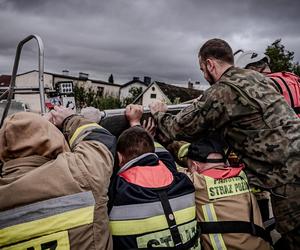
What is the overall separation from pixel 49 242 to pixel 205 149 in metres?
1.28

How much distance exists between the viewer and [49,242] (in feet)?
4.84

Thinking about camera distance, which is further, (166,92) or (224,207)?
(166,92)

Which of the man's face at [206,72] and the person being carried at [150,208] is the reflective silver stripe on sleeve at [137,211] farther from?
the man's face at [206,72]

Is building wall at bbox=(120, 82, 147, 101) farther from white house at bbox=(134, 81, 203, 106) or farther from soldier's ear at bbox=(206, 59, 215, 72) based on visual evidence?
soldier's ear at bbox=(206, 59, 215, 72)

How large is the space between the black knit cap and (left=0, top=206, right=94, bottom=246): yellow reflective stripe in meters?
1.09

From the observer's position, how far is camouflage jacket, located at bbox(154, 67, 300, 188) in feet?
7.32

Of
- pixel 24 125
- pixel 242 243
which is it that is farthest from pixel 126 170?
pixel 242 243

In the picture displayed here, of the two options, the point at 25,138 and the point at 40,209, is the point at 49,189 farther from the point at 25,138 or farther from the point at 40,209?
the point at 25,138

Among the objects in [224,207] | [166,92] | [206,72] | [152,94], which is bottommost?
[152,94]

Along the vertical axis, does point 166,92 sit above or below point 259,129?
below

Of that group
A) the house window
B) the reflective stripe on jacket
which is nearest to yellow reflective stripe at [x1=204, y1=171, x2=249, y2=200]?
the reflective stripe on jacket

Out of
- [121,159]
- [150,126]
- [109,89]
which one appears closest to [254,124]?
[150,126]

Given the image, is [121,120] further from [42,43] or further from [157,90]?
[157,90]

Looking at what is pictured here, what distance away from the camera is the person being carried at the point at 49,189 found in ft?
4.84
